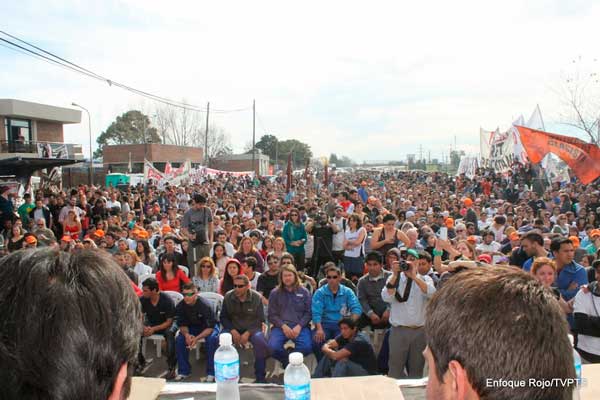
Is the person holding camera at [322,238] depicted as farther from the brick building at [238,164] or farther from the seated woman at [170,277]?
the brick building at [238,164]

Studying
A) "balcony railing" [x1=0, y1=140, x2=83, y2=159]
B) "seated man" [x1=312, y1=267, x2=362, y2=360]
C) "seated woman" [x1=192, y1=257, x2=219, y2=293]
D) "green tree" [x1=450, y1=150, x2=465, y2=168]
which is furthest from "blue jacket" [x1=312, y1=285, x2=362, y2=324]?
"green tree" [x1=450, y1=150, x2=465, y2=168]

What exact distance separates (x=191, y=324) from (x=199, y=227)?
233cm

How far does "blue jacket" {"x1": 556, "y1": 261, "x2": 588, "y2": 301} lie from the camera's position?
Answer: 487cm

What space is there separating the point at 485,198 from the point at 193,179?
13.8 meters

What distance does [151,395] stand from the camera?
7.73 feet

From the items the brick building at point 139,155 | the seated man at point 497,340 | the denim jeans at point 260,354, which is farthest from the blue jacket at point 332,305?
the brick building at point 139,155

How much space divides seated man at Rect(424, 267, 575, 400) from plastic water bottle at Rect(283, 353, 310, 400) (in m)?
1.24

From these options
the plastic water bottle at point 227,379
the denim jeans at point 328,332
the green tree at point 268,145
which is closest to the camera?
the plastic water bottle at point 227,379

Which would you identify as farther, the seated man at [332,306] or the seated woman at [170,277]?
the seated woman at [170,277]

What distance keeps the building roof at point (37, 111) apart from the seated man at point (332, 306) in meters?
33.0

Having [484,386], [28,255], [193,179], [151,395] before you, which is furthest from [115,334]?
[193,179]

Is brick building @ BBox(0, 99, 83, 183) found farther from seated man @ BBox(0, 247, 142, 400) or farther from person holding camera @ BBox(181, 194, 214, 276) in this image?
seated man @ BBox(0, 247, 142, 400)

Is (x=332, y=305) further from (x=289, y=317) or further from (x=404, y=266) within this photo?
(x=404, y=266)

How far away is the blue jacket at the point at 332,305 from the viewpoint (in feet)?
17.4
